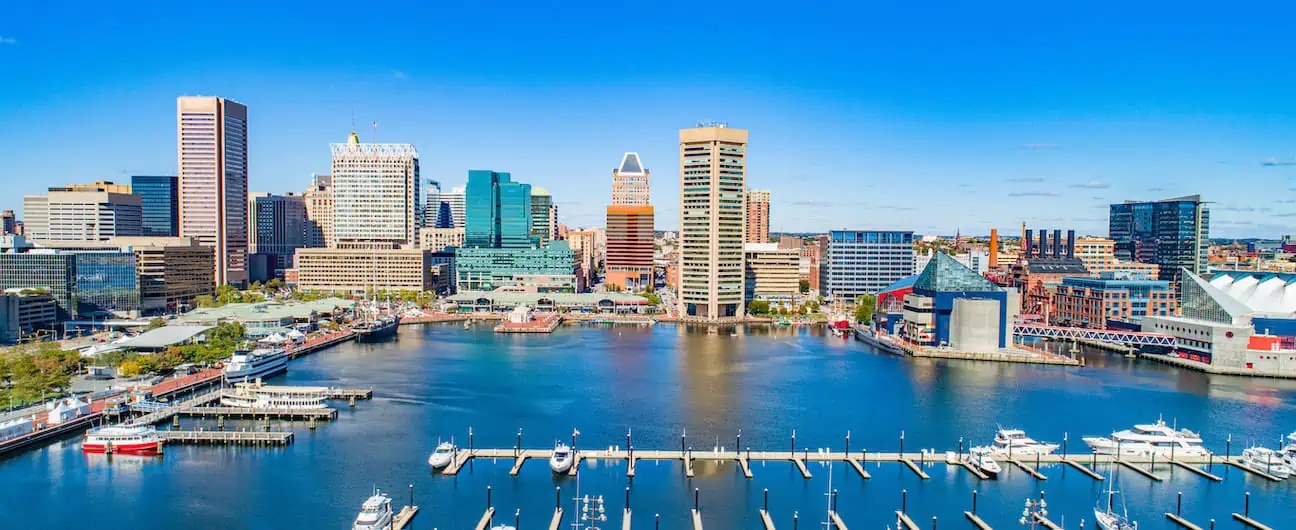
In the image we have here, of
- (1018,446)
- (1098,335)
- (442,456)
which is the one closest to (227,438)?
(442,456)

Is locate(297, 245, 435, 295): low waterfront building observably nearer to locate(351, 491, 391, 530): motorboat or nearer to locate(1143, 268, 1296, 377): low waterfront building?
locate(1143, 268, 1296, 377): low waterfront building

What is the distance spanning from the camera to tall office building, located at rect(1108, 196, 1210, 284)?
→ 7381 cm

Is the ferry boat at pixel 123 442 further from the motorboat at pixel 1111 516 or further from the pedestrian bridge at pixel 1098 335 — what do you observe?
the pedestrian bridge at pixel 1098 335

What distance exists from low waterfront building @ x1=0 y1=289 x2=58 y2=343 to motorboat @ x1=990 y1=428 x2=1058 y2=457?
4366 cm

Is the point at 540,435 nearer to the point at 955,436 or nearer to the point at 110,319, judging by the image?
the point at 955,436

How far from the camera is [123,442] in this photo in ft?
81.3

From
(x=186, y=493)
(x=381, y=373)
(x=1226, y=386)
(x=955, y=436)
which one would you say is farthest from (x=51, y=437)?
(x=1226, y=386)

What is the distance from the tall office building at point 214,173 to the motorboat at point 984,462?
64.2 m

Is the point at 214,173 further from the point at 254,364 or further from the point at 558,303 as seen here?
the point at 254,364

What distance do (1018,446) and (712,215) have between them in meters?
39.1

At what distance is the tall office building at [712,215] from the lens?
62531 millimetres

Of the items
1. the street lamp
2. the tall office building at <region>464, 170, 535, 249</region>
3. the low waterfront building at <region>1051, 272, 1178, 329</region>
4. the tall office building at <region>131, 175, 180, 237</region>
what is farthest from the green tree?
the tall office building at <region>131, 175, 180, 237</region>

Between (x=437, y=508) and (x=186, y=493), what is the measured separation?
238 inches

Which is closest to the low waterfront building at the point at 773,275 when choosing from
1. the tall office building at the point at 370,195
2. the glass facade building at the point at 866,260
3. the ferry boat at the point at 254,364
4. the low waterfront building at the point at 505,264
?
the glass facade building at the point at 866,260
